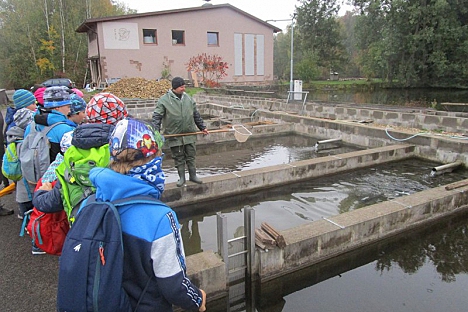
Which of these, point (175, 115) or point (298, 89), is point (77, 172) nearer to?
point (175, 115)

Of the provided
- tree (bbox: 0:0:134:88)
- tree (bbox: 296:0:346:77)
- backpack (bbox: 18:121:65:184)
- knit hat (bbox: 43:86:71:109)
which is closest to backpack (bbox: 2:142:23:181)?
backpack (bbox: 18:121:65:184)

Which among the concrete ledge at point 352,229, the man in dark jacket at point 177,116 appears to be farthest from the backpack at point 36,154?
the concrete ledge at point 352,229

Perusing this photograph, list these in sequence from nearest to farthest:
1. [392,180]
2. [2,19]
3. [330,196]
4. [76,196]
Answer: [76,196] → [330,196] → [392,180] → [2,19]

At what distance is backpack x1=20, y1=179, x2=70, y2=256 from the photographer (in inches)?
104

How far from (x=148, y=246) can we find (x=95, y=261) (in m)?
0.21

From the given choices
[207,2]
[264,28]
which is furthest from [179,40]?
[264,28]

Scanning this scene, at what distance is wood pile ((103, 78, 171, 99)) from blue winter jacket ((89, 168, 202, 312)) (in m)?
20.8

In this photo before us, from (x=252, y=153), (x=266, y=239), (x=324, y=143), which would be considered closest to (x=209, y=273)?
(x=266, y=239)

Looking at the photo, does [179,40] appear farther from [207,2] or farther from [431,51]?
[431,51]

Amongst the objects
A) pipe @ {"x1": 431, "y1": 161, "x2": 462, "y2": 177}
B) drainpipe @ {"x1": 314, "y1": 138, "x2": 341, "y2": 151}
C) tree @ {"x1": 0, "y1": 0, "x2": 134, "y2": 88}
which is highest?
tree @ {"x1": 0, "y1": 0, "x2": 134, "y2": 88}

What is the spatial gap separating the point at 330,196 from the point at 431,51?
1332 inches

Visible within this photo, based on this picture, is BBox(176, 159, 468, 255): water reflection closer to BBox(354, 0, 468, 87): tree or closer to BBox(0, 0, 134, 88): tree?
BBox(354, 0, 468, 87): tree

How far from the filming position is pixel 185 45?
28.8 metres

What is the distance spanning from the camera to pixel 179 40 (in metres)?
29.0
